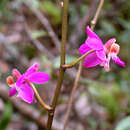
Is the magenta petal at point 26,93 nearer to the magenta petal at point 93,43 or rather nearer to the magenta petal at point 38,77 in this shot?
the magenta petal at point 38,77

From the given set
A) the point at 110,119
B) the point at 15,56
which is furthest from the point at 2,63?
the point at 110,119

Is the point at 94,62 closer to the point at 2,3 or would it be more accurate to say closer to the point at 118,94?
the point at 2,3

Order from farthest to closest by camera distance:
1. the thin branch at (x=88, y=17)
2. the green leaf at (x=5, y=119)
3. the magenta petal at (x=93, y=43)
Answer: the thin branch at (x=88, y=17) < the green leaf at (x=5, y=119) < the magenta petal at (x=93, y=43)

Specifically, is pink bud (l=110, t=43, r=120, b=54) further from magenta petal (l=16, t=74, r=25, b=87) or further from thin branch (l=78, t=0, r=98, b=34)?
thin branch (l=78, t=0, r=98, b=34)

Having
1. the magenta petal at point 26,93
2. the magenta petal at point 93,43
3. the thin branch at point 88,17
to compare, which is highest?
the magenta petal at point 93,43

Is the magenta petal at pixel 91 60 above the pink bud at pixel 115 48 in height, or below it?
below

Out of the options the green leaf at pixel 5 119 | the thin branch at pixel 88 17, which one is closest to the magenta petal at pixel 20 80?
the green leaf at pixel 5 119

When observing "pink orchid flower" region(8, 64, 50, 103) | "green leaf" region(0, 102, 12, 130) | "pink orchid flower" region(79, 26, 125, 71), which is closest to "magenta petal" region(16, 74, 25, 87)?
"pink orchid flower" region(8, 64, 50, 103)
